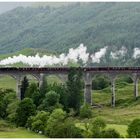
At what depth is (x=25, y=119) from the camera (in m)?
88.1

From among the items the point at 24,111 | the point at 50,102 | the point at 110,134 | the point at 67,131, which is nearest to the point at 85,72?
the point at 50,102

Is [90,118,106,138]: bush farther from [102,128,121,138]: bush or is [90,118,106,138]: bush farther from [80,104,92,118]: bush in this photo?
[80,104,92,118]: bush

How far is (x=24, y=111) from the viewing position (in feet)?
295

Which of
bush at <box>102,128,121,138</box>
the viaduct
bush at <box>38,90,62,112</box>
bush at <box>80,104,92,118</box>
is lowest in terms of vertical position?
bush at <box>102,128,121,138</box>

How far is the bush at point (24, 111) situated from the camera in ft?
289

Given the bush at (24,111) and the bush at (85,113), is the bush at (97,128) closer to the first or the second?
the bush at (24,111)

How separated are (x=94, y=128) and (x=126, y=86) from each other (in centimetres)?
7924

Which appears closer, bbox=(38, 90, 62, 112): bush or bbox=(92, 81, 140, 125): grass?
bbox=(92, 81, 140, 125): grass

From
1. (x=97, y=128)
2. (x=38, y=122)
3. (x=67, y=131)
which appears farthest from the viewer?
(x=38, y=122)

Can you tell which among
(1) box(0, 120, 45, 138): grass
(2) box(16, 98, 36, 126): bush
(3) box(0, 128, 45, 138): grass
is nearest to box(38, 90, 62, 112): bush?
(2) box(16, 98, 36, 126): bush

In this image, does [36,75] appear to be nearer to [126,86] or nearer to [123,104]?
[123,104]

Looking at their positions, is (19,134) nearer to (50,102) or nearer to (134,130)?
(134,130)

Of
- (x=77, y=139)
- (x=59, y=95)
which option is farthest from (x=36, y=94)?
(x=77, y=139)

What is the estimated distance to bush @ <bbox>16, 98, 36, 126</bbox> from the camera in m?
88.1
